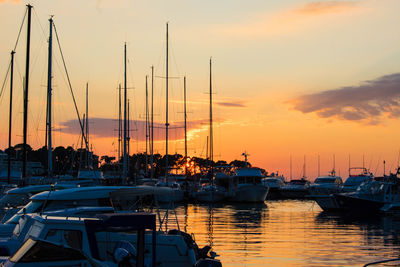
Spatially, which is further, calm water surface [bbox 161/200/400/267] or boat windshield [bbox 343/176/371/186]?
boat windshield [bbox 343/176/371/186]

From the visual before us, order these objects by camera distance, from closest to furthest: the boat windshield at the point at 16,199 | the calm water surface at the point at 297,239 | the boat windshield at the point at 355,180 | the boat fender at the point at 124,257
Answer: the boat fender at the point at 124,257 < the calm water surface at the point at 297,239 < the boat windshield at the point at 16,199 < the boat windshield at the point at 355,180

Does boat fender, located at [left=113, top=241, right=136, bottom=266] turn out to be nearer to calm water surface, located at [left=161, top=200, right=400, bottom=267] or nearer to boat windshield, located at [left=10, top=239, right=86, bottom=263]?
boat windshield, located at [left=10, top=239, right=86, bottom=263]

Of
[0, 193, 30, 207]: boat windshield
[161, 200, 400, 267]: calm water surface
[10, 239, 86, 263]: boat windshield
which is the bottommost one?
[161, 200, 400, 267]: calm water surface

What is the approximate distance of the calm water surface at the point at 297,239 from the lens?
77.0 feet

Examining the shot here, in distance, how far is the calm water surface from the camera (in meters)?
23.5

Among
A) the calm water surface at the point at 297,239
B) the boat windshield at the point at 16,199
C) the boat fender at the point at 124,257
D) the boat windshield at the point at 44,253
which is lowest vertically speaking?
the calm water surface at the point at 297,239

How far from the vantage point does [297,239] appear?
100 feet

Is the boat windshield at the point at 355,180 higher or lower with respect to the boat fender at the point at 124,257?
higher

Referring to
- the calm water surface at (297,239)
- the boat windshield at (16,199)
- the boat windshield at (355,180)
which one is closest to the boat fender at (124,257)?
the calm water surface at (297,239)

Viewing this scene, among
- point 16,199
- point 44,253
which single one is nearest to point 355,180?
point 16,199

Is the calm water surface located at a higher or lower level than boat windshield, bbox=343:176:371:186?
lower

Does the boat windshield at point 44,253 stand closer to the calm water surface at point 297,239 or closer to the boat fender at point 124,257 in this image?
the boat fender at point 124,257

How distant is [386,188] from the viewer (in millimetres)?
50750

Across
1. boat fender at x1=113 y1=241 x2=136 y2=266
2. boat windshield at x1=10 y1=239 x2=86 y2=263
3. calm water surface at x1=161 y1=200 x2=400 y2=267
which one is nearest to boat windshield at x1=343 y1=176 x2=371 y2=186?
calm water surface at x1=161 y1=200 x2=400 y2=267
